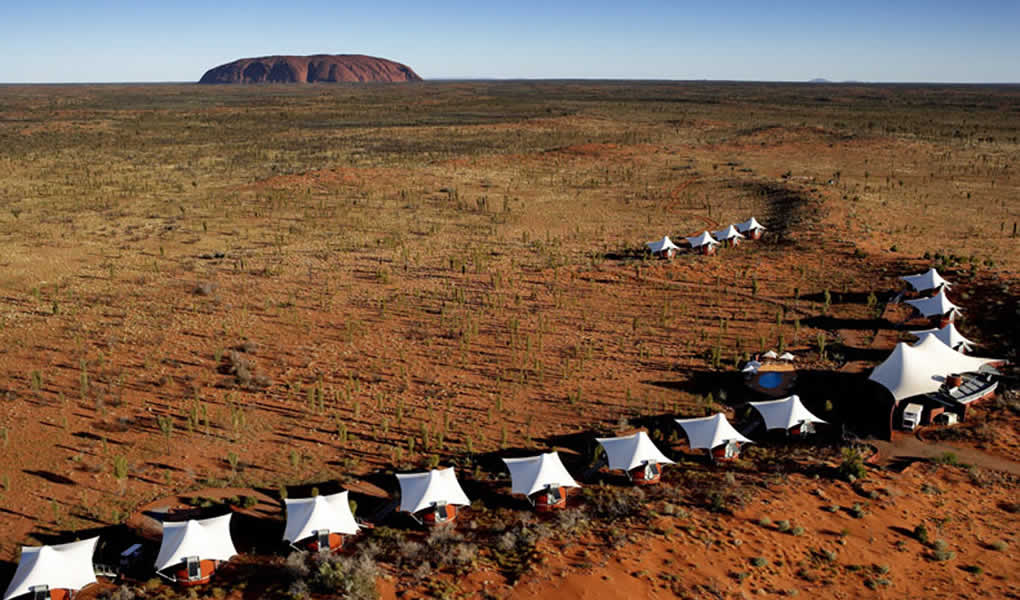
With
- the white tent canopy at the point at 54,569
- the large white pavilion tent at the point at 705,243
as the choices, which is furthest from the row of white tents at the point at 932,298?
the white tent canopy at the point at 54,569

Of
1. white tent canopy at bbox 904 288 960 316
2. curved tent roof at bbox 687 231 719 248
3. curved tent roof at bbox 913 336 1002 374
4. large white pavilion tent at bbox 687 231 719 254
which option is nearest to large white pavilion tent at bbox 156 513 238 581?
curved tent roof at bbox 913 336 1002 374

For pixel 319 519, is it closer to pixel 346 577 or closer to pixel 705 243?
pixel 346 577

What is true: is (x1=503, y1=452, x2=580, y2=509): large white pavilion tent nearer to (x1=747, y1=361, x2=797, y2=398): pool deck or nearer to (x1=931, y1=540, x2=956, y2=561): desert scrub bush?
(x1=931, y1=540, x2=956, y2=561): desert scrub bush

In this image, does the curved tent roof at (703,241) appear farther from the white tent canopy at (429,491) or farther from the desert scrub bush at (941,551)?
the white tent canopy at (429,491)

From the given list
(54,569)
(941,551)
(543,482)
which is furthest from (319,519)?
(941,551)

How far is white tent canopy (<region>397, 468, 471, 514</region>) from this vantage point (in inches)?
672

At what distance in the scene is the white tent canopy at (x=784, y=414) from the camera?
20906mm

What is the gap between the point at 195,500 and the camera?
18141 mm

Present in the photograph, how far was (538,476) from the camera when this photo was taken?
58.2ft

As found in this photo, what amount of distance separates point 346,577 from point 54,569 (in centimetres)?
619

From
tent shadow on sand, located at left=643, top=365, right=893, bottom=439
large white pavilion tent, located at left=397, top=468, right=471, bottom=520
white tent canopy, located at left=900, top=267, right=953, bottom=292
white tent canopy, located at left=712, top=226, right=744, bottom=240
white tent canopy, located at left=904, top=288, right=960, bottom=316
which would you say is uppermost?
white tent canopy, located at left=712, top=226, right=744, bottom=240

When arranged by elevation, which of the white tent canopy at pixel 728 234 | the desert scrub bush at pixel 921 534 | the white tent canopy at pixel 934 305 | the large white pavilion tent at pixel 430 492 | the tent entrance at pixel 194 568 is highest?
the white tent canopy at pixel 728 234

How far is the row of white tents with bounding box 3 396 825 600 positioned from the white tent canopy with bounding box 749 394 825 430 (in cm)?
14

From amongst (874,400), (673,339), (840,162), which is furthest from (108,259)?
(840,162)
